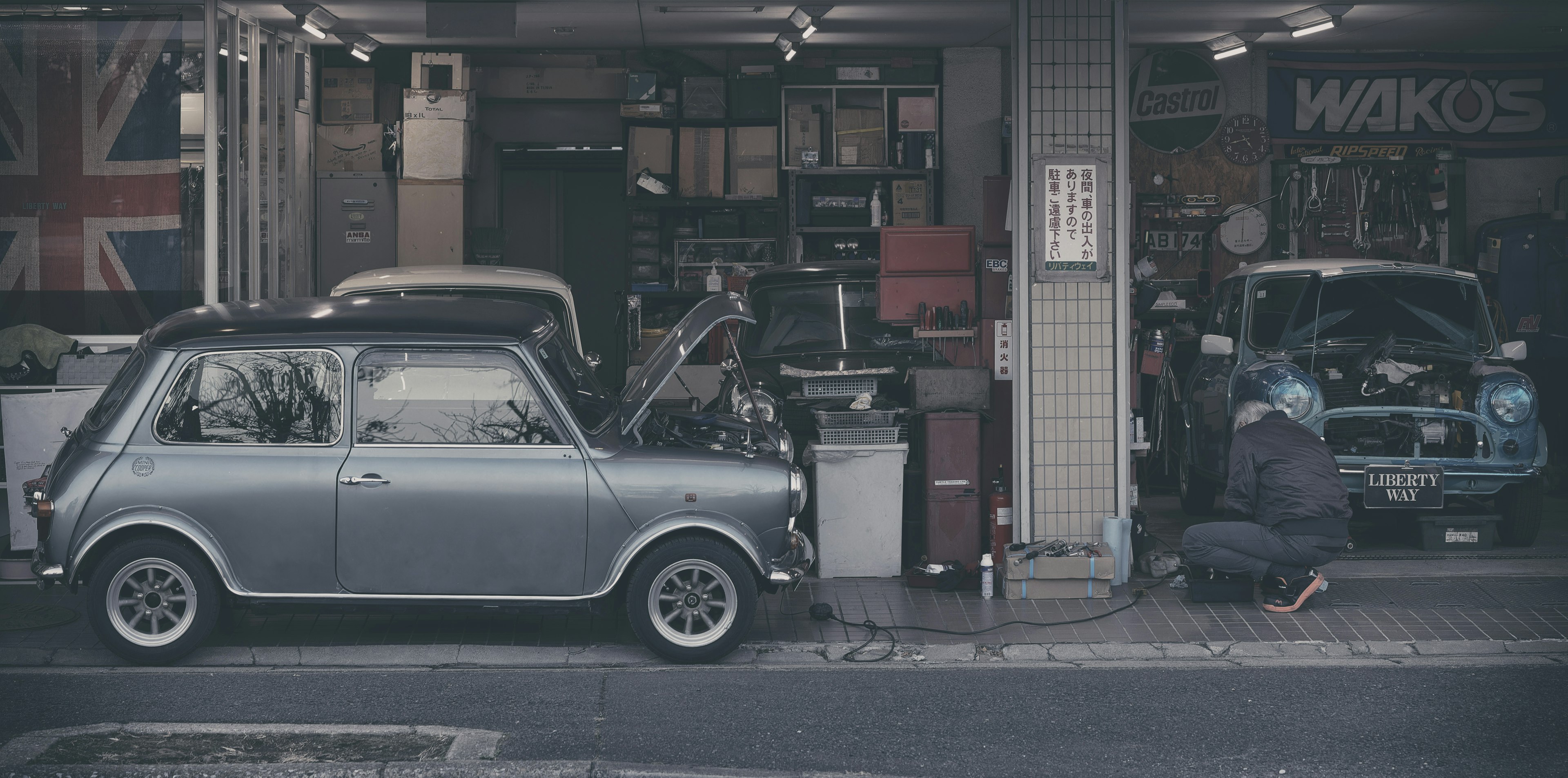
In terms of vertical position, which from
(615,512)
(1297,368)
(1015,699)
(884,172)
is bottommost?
(1015,699)

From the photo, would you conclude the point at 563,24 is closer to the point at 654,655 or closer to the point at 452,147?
the point at 452,147

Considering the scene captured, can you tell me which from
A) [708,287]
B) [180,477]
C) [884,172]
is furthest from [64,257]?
[884,172]

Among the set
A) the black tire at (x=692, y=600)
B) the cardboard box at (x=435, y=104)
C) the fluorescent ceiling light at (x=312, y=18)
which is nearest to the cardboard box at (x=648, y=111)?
the cardboard box at (x=435, y=104)

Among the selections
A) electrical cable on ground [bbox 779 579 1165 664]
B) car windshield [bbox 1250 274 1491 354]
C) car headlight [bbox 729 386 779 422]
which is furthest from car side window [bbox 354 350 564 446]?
car windshield [bbox 1250 274 1491 354]

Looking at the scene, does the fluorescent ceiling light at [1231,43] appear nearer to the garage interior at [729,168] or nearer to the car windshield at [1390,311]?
the garage interior at [729,168]

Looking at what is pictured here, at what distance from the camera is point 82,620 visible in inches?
293

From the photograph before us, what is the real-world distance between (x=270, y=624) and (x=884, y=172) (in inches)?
332

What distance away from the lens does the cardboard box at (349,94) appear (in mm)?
13883

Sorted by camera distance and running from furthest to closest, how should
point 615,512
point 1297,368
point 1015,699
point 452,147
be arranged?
point 452,147 < point 1297,368 < point 615,512 < point 1015,699

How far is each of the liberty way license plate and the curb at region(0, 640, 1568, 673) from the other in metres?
1.77

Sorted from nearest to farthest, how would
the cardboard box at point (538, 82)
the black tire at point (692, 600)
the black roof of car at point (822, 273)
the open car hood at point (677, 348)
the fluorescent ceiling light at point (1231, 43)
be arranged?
the black tire at point (692, 600) < the open car hood at point (677, 348) < the black roof of car at point (822, 273) < the fluorescent ceiling light at point (1231, 43) < the cardboard box at point (538, 82)

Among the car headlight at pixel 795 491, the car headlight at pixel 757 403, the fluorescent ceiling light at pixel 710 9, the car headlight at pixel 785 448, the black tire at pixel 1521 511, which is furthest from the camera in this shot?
the fluorescent ceiling light at pixel 710 9

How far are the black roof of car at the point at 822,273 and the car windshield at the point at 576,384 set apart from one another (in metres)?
3.31

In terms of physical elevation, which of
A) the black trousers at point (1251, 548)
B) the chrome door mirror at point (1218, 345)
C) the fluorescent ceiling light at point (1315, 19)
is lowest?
the black trousers at point (1251, 548)
